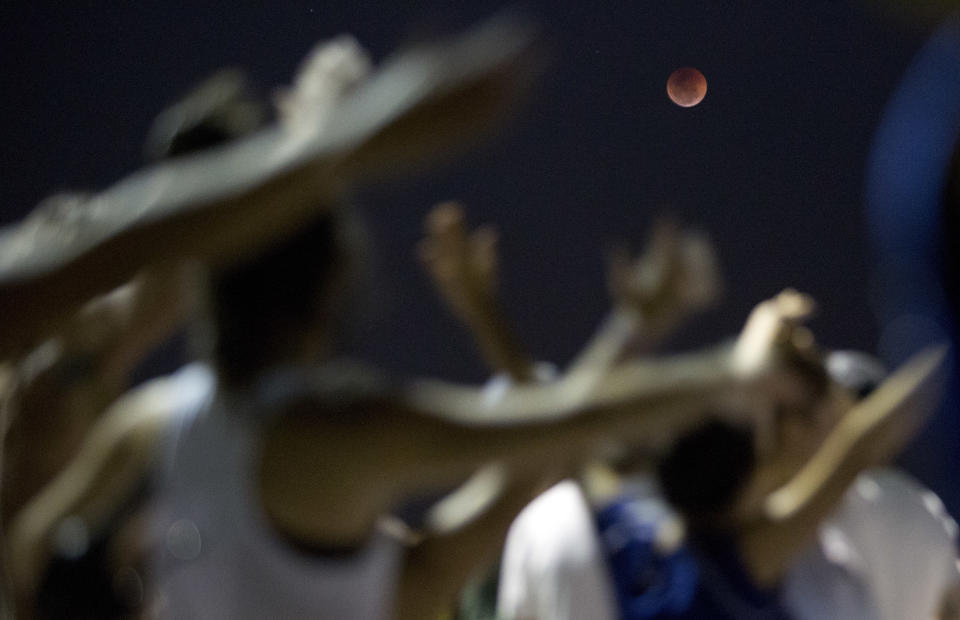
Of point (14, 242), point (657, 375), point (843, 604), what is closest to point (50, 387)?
point (14, 242)

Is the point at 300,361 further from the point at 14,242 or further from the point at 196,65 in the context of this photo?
the point at 196,65

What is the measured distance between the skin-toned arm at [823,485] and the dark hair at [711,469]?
5 cm

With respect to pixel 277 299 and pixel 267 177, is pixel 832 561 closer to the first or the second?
pixel 277 299

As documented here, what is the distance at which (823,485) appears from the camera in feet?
4.75

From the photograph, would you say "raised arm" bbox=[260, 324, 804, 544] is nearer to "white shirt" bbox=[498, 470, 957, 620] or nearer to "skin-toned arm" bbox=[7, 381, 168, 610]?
"skin-toned arm" bbox=[7, 381, 168, 610]

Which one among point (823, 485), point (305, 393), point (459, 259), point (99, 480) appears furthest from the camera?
point (823, 485)

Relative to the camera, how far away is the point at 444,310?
359 centimetres

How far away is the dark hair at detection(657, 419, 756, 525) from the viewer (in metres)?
1.48

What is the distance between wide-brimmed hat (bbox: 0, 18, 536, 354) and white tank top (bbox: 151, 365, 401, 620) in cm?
17

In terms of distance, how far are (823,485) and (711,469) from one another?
0.49 feet

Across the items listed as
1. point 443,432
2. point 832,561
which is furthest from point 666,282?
point 832,561

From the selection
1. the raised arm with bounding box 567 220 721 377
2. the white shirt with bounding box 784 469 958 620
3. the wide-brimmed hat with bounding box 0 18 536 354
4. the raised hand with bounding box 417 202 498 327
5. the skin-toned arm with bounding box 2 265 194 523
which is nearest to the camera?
the wide-brimmed hat with bounding box 0 18 536 354

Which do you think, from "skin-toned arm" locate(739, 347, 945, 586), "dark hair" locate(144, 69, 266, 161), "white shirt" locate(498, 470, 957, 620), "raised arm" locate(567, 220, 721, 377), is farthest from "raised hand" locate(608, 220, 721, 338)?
"white shirt" locate(498, 470, 957, 620)

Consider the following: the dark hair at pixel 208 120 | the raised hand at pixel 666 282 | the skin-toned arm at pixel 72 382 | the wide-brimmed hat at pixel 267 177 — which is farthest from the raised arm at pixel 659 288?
the skin-toned arm at pixel 72 382
